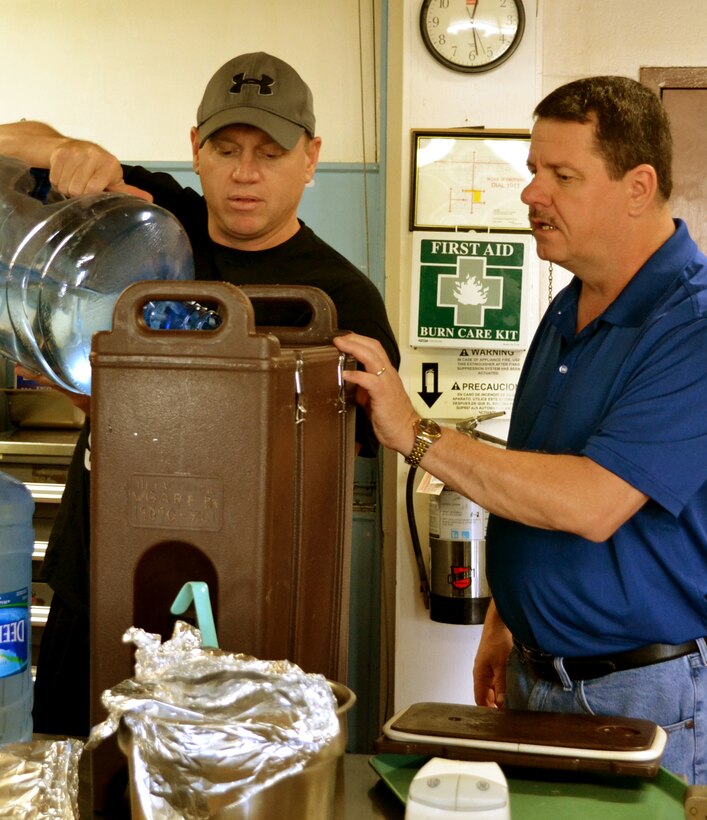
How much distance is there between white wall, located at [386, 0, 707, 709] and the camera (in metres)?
3.30

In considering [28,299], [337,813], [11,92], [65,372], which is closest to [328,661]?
[337,813]

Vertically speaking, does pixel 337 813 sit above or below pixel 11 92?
below

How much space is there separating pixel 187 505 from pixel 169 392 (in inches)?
4.4

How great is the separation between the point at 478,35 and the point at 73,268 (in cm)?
233

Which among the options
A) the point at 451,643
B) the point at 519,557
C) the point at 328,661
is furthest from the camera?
the point at 451,643

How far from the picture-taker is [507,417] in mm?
3395

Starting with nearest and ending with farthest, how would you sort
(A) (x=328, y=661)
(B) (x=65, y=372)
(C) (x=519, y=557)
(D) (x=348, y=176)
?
(A) (x=328, y=661)
(B) (x=65, y=372)
(C) (x=519, y=557)
(D) (x=348, y=176)

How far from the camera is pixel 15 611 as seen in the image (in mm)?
1093

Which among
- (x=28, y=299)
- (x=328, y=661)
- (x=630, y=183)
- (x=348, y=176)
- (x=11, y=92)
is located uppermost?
(x=11, y=92)

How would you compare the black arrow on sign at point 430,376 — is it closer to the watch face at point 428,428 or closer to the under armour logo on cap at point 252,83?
the under armour logo on cap at point 252,83

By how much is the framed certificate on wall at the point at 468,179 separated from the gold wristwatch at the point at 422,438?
190 cm

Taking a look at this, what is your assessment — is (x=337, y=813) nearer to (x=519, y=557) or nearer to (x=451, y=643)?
(x=519, y=557)

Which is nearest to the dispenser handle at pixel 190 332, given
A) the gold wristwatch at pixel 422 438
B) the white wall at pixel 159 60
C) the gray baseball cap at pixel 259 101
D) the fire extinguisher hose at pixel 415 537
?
the gold wristwatch at pixel 422 438

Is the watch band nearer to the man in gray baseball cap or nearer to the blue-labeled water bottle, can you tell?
the man in gray baseball cap
